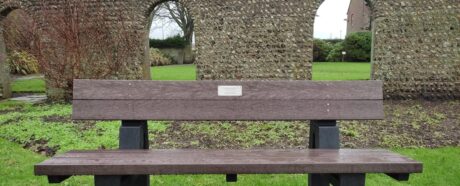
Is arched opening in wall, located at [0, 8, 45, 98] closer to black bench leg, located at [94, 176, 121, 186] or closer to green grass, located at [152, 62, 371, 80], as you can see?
green grass, located at [152, 62, 371, 80]

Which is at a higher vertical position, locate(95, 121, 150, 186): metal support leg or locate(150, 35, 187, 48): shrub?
locate(150, 35, 187, 48): shrub

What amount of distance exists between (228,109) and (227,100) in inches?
2.7

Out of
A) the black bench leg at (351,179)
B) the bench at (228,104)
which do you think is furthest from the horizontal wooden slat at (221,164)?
the bench at (228,104)

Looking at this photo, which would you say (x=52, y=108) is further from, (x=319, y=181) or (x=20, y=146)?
(x=319, y=181)

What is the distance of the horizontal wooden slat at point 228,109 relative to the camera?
310cm

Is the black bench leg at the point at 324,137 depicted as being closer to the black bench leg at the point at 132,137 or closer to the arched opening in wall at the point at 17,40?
the black bench leg at the point at 132,137

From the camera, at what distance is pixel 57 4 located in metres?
10.1

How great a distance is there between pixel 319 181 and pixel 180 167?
1.29 m

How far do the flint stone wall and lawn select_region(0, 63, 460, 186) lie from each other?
202cm

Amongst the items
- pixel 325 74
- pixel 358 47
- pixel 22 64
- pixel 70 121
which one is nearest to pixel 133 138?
pixel 70 121

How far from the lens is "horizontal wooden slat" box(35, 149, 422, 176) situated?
2508mm

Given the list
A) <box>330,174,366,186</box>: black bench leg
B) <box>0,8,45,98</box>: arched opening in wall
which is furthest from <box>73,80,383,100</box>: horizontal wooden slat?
<box>0,8,45,98</box>: arched opening in wall

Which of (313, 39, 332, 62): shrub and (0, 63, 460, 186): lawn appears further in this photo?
(313, 39, 332, 62): shrub

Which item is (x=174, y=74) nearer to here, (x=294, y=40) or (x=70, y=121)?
(x=294, y=40)
